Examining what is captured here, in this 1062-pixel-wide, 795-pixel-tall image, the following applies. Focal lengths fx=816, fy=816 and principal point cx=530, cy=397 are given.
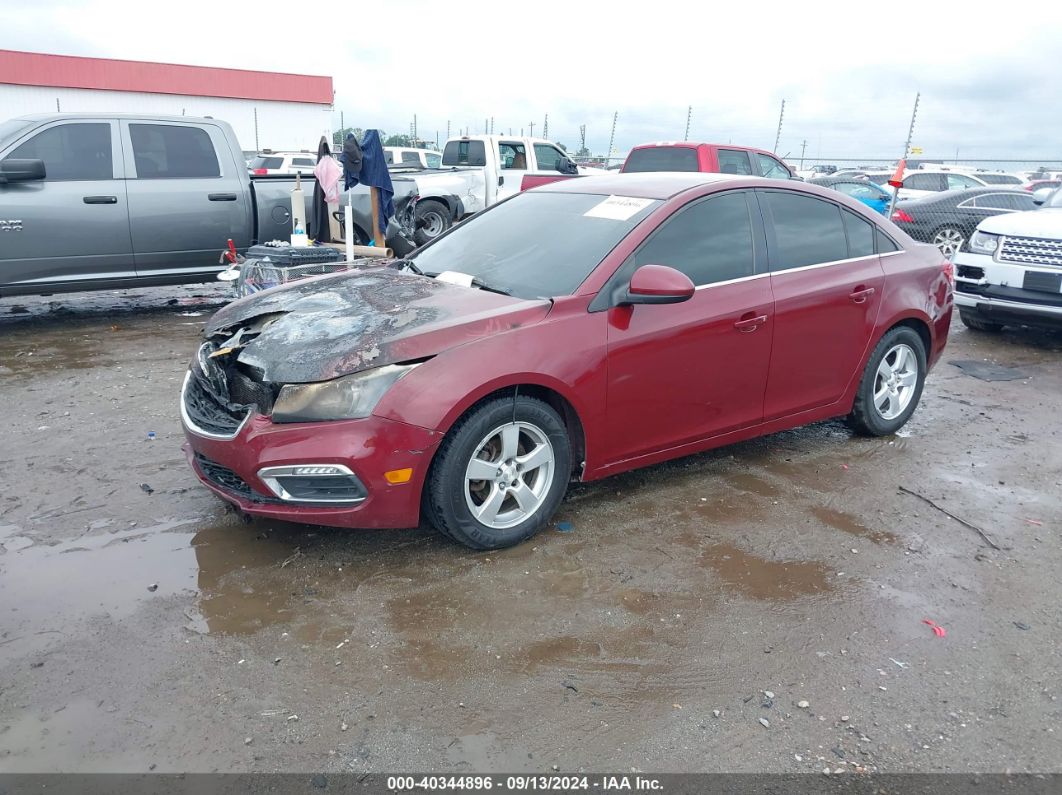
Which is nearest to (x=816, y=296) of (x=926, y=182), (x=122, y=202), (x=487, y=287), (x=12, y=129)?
(x=487, y=287)

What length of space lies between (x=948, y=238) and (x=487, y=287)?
10.6m

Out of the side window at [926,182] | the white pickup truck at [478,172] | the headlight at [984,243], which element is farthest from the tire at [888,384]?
the side window at [926,182]

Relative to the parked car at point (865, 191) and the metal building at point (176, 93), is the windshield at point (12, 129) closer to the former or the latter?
the parked car at point (865, 191)

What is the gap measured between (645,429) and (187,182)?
623 centimetres

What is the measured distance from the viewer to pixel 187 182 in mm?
8195

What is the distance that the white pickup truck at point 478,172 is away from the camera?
14.1 metres

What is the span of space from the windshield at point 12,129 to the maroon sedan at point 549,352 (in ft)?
15.5

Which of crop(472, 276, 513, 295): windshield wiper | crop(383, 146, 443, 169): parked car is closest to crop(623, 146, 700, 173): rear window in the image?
crop(472, 276, 513, 295): windshield wiper

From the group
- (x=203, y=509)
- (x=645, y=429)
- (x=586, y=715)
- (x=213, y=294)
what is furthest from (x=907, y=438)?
(x=213, y=294)

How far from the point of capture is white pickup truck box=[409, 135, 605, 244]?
1409cm

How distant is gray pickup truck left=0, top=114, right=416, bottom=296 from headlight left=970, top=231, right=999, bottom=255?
730 cm

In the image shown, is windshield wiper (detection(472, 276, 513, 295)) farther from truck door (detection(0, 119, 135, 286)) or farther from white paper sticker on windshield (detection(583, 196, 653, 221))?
truck door (detection(0, 119, 135, 286))

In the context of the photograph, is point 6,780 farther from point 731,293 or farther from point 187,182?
point 187,182

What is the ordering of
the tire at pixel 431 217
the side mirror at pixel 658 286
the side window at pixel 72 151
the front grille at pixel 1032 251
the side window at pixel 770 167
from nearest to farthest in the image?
the side mirror at pixel 658 286 → the side window at pixel 72 151 → the front grille at pixel 1032 251 → the side window at pixel 770 167 → the tire at pixel 431 217
